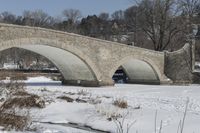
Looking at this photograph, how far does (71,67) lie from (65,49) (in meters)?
3.91

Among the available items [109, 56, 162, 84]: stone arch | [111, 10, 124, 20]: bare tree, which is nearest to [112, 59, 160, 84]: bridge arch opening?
[109, 56, 162, 84]: stone arch

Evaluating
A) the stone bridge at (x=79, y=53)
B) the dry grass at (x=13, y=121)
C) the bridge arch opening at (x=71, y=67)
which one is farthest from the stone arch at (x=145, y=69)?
the dry grass at (x=13, y=121)

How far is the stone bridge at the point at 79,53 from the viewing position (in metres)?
26.0

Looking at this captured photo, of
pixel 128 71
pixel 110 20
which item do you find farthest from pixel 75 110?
pixel 110 20

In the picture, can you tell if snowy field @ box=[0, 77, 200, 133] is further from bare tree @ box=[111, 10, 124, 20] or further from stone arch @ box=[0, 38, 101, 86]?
bare tree @ box=[111, 10, 124, 20]

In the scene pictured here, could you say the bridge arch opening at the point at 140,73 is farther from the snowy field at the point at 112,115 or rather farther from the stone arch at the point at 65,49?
the snowy field at the point at 112,115

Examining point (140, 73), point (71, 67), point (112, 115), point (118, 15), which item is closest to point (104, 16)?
point (118, 15)

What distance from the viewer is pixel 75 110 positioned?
15.0 m

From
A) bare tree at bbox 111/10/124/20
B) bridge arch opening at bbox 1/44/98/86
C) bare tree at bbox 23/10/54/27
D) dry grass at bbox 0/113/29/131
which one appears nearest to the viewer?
dry grass at bbox 0/113/29/131

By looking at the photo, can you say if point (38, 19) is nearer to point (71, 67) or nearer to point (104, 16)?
point (104, 16)

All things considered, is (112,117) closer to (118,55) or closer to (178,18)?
(118,55)

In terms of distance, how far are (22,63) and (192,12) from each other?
87.1 ft

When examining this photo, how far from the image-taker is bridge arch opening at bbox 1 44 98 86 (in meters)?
30.1

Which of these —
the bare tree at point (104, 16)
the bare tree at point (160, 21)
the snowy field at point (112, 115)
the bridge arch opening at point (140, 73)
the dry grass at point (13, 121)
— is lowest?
the snowy field at point (112, 115)
